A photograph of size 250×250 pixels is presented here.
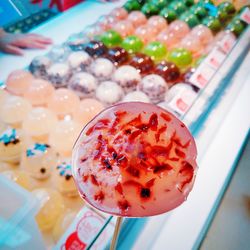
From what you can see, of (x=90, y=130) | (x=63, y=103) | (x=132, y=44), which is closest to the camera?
(x=90, y=130)

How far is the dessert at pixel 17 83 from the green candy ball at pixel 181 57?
0.81m

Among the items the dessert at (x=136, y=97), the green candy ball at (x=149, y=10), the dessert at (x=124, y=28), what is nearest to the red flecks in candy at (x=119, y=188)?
the dessert at (x=136, y=97)

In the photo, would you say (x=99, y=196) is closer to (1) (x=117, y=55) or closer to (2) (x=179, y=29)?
(1) (x=117, y=55)

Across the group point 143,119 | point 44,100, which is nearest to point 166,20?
point 44,100

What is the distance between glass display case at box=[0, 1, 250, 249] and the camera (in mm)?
1057

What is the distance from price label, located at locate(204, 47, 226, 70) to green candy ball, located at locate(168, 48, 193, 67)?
189 mm

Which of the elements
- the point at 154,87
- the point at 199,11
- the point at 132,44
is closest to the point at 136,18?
the point at 132,44

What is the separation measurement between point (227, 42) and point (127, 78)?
0.64 metres

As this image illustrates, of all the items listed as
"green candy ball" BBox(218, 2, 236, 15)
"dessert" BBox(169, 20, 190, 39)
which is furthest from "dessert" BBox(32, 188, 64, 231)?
"green candy ball" BBox(218, 2, 236, 15)

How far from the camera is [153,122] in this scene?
0.80 m

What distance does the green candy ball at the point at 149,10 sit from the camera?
7.72ft

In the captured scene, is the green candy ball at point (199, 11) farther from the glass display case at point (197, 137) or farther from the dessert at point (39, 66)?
the dessert at point (39, 66)

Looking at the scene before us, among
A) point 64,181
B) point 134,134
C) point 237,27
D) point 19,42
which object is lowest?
point 237,27

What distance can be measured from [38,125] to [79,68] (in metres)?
0.49
